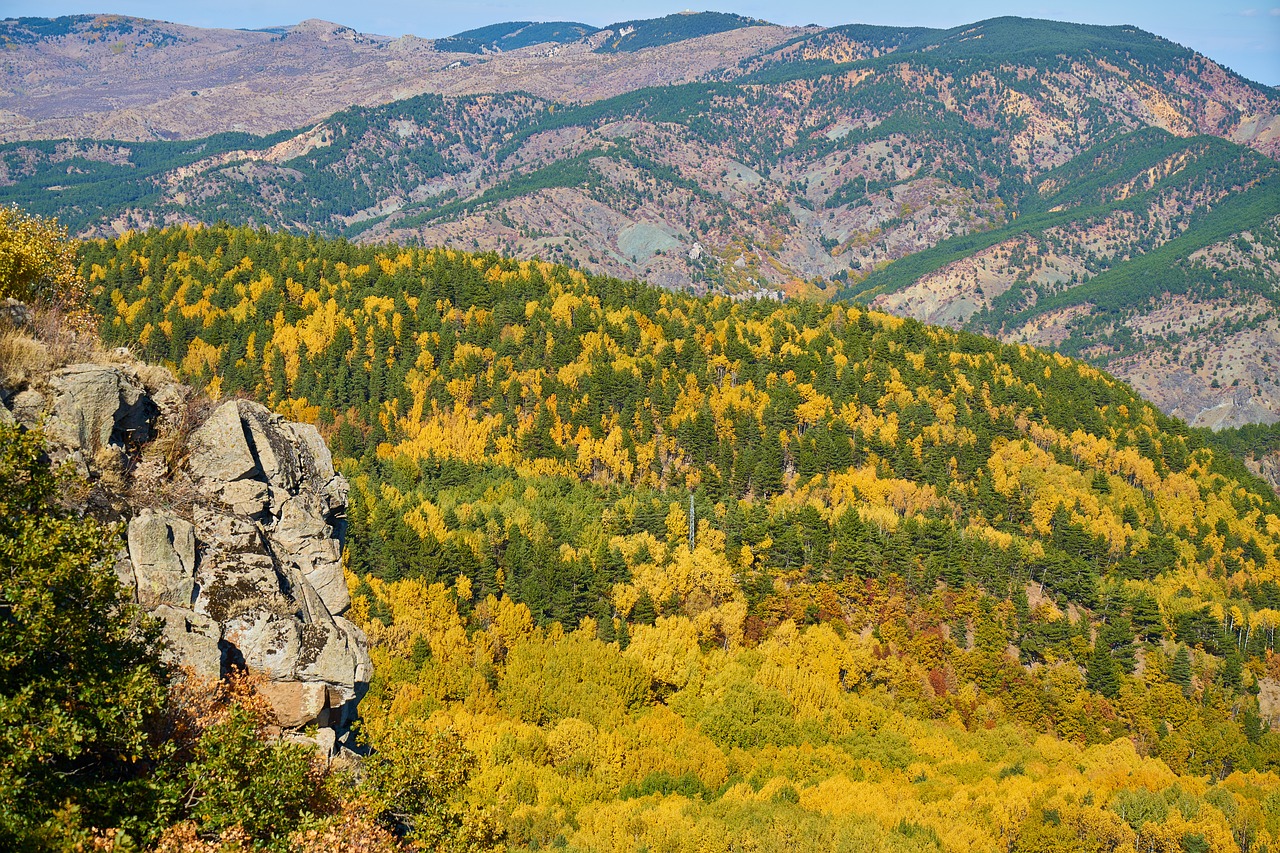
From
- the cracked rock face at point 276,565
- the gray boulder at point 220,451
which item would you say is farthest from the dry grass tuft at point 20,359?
the cracked rock face at point 276,565

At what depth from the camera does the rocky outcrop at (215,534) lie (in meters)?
38.4

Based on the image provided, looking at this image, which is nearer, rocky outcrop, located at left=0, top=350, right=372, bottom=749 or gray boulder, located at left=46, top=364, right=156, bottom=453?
rocky outcrop, located at left=0, top=350, right=372, bottom=749

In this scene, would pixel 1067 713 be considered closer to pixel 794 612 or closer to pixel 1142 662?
pixel 1142 662

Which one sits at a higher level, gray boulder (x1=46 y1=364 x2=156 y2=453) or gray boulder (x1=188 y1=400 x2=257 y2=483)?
gray boulder (x1=46 y1=364 x2=156 y2=453)

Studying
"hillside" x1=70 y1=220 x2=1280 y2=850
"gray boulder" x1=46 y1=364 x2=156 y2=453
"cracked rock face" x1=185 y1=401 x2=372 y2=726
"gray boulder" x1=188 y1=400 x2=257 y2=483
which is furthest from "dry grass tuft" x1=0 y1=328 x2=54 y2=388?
"hillside" x1=70 y1=220 x2=1280 y2=850

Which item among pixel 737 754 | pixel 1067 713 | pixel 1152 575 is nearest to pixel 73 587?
pixel 737 754

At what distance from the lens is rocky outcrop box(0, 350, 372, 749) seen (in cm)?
3841

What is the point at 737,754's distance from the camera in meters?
108

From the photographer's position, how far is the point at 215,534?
41531 millimetres

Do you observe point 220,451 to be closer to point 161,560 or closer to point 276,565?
point 276,565

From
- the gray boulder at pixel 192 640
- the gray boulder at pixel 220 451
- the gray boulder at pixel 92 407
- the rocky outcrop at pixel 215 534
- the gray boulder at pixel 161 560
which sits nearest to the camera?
the gray boulder at pixel 192 640

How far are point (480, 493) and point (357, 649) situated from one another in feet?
469

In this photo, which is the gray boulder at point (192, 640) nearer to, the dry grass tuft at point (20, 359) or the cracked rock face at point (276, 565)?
the cracked rock face at point (276, 565)

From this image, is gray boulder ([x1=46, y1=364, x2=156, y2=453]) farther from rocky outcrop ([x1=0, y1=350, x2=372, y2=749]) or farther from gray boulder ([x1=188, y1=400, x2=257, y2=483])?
gray boulder ([x1=188, y1=400, x2=257, y2=483])
